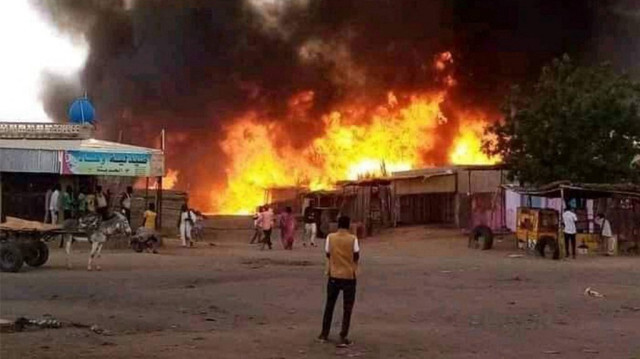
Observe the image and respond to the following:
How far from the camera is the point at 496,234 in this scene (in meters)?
31.8

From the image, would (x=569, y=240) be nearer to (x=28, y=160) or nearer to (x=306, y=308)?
(x=306, y=308)

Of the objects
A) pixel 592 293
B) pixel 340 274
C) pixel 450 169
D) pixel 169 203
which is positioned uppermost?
pixel 450 169

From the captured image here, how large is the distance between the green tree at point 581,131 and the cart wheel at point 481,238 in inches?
93.3

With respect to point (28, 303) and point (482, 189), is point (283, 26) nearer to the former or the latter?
point (482, 189)

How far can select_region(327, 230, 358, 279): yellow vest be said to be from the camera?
10.1 meters

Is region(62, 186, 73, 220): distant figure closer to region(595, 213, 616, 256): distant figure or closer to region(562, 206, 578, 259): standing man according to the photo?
region(562, 206, 578, 259): standing man

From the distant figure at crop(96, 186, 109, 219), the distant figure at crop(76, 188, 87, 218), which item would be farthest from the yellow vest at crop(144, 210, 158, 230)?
the distant figure at crop(76, 188, 87, 218)

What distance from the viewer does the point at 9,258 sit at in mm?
18047

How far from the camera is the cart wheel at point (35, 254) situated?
18.8 meters

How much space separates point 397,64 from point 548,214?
25.8 metres

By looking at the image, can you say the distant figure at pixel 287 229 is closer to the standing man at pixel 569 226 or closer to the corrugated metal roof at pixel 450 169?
the standing man at pixel 569 226

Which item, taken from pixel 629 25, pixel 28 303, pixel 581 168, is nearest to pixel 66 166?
pixel 28 303

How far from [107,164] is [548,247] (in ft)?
45.1

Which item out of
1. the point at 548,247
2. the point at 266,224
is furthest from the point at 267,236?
the point at 548,247
